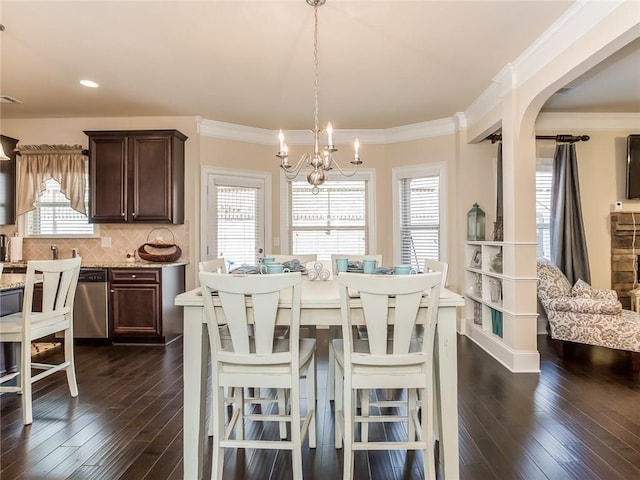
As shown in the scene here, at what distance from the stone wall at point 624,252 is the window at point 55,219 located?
6.44 meters

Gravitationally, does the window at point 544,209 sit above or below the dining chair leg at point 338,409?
above

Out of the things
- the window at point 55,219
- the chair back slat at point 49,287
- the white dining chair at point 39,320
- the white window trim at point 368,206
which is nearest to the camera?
the white dining chair at point 39,320

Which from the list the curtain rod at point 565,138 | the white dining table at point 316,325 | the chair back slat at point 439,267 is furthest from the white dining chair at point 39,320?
Answer: the curtain rod at point 565,138

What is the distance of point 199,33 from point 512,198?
2.96m

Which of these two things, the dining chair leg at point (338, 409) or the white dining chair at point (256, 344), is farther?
the dining chair leg at point (338, 409)

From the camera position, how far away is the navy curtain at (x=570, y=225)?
439 cm

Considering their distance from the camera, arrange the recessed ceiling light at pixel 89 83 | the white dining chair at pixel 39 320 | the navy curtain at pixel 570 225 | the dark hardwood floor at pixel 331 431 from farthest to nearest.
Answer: the navy curtain at pixel 570 225, the recessed ceiling light at pixel 89 83, the white dining chair at pixel 39 320, the dark hardwood floor at pixel 331 431

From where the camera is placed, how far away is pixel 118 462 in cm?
202

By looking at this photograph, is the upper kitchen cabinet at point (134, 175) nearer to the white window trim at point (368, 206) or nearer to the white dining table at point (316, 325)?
the white window trim at point (368, 206)

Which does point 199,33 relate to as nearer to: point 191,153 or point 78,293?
point 191,153

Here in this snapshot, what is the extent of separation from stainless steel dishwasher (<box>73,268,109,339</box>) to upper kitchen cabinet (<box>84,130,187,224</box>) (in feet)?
2.38

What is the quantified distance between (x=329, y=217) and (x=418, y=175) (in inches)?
52.9

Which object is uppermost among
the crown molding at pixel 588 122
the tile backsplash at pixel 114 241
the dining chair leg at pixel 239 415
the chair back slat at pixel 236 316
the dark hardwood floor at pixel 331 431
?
the crown molding at pixel 588 122

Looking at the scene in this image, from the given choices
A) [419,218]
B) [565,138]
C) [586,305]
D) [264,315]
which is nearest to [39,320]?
[264,315]
